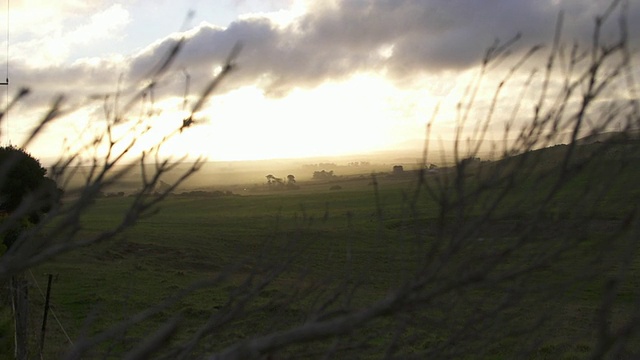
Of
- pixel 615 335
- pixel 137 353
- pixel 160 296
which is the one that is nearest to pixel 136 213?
pixel 137 353

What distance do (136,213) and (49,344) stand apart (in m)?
8.43

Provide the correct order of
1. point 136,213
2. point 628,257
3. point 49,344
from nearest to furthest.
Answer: point 628,257
point 136,213
point 49,344

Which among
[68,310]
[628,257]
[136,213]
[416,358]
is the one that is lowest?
[68,310]

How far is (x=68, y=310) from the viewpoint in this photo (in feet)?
48.2

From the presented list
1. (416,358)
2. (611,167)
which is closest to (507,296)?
(416,358)

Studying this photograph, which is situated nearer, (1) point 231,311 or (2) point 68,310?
(1) point 231,311

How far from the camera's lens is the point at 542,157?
211cm

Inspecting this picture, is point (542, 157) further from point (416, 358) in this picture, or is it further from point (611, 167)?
point (416, 358)

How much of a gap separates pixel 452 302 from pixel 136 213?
1.08m

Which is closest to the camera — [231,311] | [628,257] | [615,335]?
[615,335]

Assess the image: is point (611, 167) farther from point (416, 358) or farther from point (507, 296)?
point (416, 358)

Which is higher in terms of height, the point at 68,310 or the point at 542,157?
the point at 542,157

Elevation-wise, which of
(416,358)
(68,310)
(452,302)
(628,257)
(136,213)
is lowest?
(68,310)

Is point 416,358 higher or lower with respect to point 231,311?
lower
